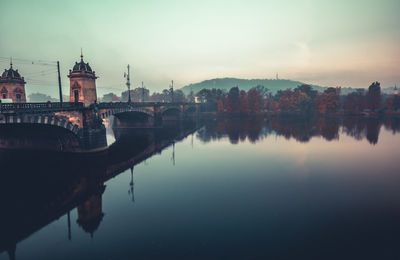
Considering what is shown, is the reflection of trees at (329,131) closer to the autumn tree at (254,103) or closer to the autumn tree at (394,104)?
the autumn tree at (254,103)

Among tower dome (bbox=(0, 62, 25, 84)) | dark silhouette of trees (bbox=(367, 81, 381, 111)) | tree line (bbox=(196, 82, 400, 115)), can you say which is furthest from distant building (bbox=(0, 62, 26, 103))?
dark silhouette of trees (bbox=(367, 81, 381, 111))

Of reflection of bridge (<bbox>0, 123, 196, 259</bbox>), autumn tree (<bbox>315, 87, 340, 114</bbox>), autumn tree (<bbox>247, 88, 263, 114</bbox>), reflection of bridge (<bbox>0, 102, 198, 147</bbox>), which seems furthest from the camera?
autumn tree (<bbox>247, 88, 263, 114</bbox>)

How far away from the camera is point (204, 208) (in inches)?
557

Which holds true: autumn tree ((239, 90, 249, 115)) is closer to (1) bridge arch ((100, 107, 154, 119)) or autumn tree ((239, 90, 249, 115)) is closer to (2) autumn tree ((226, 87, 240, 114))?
(2) autumn tree ((226, 87, 240, 114))

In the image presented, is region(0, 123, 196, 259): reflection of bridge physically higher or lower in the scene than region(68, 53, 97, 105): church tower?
lower

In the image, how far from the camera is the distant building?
3747cm

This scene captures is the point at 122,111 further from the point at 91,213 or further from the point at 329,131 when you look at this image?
the point at 329,131

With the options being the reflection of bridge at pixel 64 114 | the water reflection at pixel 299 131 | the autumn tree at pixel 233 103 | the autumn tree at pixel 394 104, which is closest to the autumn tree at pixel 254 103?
the autumn tree at pixel 233 103

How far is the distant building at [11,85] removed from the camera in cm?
3747

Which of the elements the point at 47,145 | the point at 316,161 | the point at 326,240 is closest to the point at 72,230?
the point at 326,240

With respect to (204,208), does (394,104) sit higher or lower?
higher

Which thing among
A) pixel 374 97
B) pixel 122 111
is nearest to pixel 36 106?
pixel 122 111

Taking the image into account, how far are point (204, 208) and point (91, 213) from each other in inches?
330

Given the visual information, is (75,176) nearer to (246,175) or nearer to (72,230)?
(72,230)
